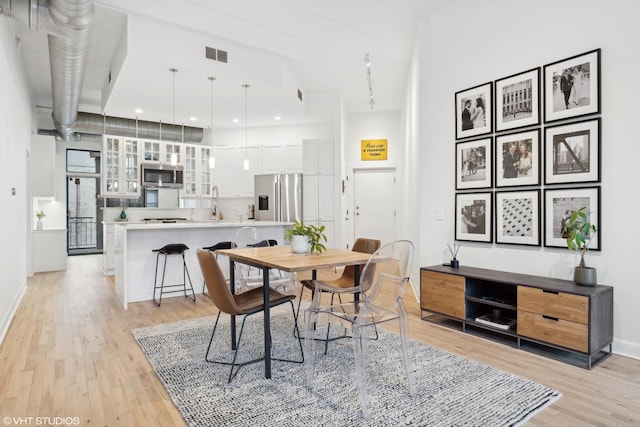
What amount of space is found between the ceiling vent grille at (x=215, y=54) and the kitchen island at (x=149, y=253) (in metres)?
2.16

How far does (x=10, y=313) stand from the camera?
3.88 metres

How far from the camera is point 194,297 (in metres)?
4.66

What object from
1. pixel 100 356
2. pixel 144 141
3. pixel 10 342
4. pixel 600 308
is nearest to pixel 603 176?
pixel 600 308

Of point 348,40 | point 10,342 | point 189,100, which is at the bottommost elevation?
point 10,342

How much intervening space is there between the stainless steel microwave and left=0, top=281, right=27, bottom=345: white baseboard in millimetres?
2669

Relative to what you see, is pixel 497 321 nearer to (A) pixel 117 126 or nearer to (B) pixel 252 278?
(B) pixel 252 278

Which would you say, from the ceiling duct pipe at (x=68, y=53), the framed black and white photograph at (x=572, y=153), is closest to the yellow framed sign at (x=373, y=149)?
the framed black and white photograph at (x=572, y=153)

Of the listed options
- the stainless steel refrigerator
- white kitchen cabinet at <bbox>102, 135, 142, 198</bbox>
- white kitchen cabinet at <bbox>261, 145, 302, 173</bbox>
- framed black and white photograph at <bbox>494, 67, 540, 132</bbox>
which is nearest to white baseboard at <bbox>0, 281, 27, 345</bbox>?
white kitchen cabinet at <bbox>102, 135, 142, 198</bbox>

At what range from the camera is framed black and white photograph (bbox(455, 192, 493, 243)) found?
3633 millimetres

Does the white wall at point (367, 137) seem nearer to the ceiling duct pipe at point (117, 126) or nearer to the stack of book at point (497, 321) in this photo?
the ceiling duct pipe at point (117, 126)

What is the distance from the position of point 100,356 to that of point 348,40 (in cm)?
453

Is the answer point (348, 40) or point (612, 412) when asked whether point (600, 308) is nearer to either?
point (612, 412)

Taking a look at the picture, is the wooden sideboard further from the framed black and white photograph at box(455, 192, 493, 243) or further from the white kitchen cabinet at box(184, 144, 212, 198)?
the white kitchen cabinet at box(184, 144, 212, 198)

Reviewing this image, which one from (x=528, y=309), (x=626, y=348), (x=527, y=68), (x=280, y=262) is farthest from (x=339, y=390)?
(x=527, y=68)
